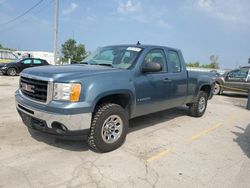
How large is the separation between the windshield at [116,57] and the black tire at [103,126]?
3.09ft

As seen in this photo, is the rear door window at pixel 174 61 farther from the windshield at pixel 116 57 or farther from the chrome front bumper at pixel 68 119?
the chrome front bumper at pixel 68 119

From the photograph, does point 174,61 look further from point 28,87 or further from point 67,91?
point 28,87

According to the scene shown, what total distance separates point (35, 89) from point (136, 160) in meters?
1.99

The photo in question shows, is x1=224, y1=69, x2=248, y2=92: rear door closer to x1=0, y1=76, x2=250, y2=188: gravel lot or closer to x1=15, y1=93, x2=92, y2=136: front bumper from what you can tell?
x1=0, y1=76, x2=250, y2=188: gravel lot

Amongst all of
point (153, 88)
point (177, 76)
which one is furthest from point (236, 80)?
point (153, 88)

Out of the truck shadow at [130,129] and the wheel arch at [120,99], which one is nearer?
the wheel arch at [120,99]

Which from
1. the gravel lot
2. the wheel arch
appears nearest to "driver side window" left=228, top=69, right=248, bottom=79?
the gravel lot

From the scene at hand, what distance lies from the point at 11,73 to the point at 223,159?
59.0 ft

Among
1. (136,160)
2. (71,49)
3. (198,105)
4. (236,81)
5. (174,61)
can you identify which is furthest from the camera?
(71,49)

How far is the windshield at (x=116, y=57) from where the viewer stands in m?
4.89

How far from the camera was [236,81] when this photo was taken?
43.5ft

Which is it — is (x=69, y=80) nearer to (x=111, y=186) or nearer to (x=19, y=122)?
(x=111, y=186)

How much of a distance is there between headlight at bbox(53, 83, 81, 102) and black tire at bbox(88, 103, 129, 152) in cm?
55

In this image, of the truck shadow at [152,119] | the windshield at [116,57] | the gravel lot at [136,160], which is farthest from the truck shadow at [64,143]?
the windshield at [116,57]
